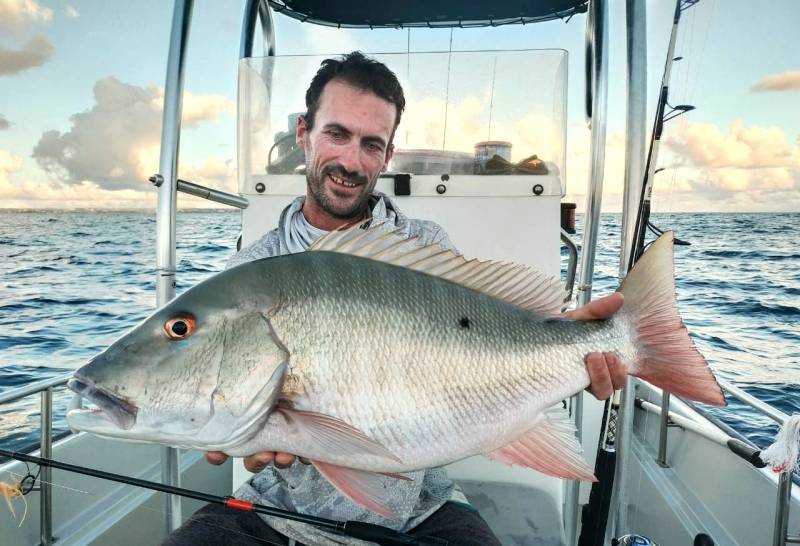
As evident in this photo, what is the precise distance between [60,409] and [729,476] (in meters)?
7.03

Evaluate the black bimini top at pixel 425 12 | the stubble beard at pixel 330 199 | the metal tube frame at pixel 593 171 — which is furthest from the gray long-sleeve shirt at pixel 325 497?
the black bimini top at pixel 425 12

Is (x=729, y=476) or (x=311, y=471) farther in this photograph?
(x=729, y=476)

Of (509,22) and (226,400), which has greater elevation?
(509,22)

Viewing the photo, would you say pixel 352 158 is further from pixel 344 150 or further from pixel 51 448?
pixel 51 448

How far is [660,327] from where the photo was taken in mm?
1540

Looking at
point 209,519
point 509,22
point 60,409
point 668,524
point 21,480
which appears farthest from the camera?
point 60,409

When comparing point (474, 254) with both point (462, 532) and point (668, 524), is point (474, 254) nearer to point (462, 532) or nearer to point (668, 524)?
point (462, 532)

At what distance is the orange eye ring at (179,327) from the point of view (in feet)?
4.40

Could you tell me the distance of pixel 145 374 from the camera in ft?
4.22

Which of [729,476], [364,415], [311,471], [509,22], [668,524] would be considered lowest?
[668,524]

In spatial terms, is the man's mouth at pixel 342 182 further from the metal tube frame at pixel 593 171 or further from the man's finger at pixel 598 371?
the metal tube frame at pixel 593 171

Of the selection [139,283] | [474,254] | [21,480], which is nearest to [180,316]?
[21,480]

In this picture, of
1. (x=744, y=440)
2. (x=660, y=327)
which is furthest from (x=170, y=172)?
(x=744, y=440)

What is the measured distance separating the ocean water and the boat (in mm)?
789
